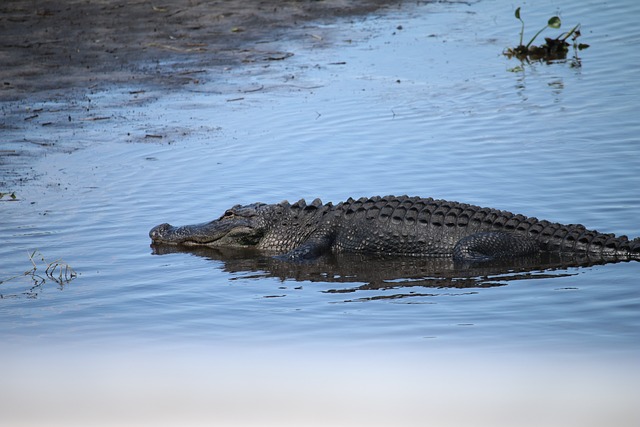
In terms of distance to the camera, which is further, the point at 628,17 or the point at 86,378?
the point at 628,17

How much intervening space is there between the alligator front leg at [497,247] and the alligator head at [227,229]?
6.71ft

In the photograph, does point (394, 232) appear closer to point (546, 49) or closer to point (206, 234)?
point (206, 234)

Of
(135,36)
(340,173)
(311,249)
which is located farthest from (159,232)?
(135,36)

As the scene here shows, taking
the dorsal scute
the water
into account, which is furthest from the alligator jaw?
the dorsal scute

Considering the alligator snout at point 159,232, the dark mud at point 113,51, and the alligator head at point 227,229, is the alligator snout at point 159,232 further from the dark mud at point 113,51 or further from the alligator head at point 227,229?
the dark mud at point 113,51

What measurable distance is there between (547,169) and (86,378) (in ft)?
20.1

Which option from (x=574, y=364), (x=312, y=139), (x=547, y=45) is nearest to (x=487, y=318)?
(x=574, y=364)

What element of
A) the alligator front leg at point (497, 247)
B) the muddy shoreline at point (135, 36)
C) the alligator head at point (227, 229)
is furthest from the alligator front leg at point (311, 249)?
the muddy shoreline at point (135, 36)

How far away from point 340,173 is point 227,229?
192 centimetres

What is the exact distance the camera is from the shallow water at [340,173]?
7.03 m

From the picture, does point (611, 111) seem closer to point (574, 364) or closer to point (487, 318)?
point (487, 318)

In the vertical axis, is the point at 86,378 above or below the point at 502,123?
below

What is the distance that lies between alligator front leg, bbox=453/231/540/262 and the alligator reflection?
0.07 m

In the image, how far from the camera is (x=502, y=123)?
12.5 m
